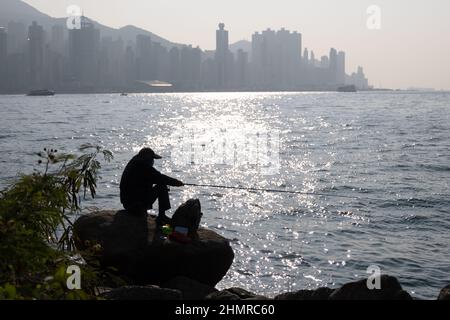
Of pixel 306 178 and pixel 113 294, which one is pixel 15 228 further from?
pixel 306 178

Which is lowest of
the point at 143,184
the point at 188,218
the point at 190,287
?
the point at 190,287

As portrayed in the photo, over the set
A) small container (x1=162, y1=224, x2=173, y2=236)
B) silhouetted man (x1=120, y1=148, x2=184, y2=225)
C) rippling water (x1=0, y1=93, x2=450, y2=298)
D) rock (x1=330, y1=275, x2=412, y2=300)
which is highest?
silhouetted man (x1=120, y1=148, x2=184, y2=225)

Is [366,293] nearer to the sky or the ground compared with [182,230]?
nearer to the ground

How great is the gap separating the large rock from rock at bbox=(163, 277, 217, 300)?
0.32 meters

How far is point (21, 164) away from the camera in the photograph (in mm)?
29719

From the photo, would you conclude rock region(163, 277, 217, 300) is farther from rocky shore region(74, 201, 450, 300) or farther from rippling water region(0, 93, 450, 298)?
rippling water region(0, 93, 450, 298)

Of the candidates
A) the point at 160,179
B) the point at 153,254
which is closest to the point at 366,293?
the point at 153,254

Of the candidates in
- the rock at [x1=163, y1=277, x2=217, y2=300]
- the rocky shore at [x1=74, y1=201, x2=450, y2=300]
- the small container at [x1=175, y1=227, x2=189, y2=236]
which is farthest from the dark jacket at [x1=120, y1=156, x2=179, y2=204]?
the rock at [x1=163, y1=277, x2=217, y2=300]

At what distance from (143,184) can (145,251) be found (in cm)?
136

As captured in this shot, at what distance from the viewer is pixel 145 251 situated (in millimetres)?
9719

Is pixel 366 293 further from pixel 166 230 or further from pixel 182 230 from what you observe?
pixel 166 230

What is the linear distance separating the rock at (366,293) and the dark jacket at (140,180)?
388 cm

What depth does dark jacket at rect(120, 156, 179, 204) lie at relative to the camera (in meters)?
10.4
